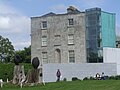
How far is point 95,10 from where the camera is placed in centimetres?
6819

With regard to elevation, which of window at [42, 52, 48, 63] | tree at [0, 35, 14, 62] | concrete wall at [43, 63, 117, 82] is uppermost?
tree at [0, 35, 14, 62]

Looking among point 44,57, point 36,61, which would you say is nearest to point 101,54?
point 44,57

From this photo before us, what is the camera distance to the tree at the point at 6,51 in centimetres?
11369

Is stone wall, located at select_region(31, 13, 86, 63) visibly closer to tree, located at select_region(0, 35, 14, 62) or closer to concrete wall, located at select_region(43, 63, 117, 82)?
concrete wall, located at select_region(43, 63, 117, 82)

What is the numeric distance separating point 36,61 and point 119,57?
32.9 metres

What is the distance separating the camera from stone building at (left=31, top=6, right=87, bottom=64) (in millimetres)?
70375

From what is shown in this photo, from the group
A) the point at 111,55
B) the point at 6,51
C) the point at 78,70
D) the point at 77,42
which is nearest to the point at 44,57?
the point at 77,42

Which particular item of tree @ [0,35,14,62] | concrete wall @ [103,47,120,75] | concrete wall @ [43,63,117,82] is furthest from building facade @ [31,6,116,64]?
tree @ [0,35,14,62]

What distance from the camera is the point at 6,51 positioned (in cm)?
11650

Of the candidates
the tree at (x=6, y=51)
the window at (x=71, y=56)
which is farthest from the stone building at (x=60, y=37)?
the tree at (x=6, y=51)

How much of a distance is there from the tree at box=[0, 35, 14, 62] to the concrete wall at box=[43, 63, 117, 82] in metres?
51.0

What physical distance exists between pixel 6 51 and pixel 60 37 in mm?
46804

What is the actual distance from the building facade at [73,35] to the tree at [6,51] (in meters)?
38.1

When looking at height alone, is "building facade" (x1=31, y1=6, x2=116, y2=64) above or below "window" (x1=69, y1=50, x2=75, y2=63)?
above
